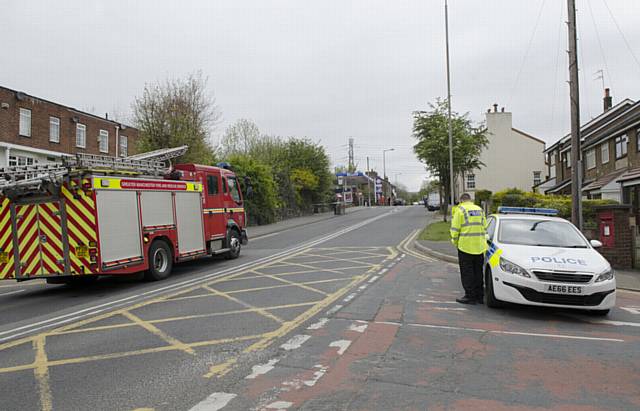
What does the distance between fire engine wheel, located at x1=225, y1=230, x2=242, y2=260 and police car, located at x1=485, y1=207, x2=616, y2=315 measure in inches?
332

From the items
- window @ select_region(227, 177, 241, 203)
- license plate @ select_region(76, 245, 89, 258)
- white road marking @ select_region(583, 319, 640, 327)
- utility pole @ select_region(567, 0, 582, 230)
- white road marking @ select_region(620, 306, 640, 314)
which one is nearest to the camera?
white road marking @ select_region(583, 319, 640, 327)

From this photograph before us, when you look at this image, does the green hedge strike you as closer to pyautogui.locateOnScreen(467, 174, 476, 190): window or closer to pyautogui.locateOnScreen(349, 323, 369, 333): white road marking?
pyautogui.locateOnScreen(349, 323, 369, 333): white road marking

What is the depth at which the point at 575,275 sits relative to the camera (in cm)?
678

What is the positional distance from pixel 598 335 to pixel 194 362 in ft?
16.3

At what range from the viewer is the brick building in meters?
25.3

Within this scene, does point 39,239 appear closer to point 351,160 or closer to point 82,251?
point 82,251

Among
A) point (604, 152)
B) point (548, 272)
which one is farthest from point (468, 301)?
point (604, 152)

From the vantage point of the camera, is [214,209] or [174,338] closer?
[174,338]

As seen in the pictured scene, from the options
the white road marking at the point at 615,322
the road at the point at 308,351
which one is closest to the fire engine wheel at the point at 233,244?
the road at the point at 308,351

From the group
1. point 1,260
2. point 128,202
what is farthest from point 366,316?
point 1,260

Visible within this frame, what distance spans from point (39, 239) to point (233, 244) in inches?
239

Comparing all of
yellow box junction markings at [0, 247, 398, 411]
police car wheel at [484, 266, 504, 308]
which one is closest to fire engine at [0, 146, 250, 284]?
yellow box junction markings at [0, 247, 398, 411]

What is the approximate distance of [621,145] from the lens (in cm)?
2405

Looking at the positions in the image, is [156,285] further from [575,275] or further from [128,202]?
[575,275]
